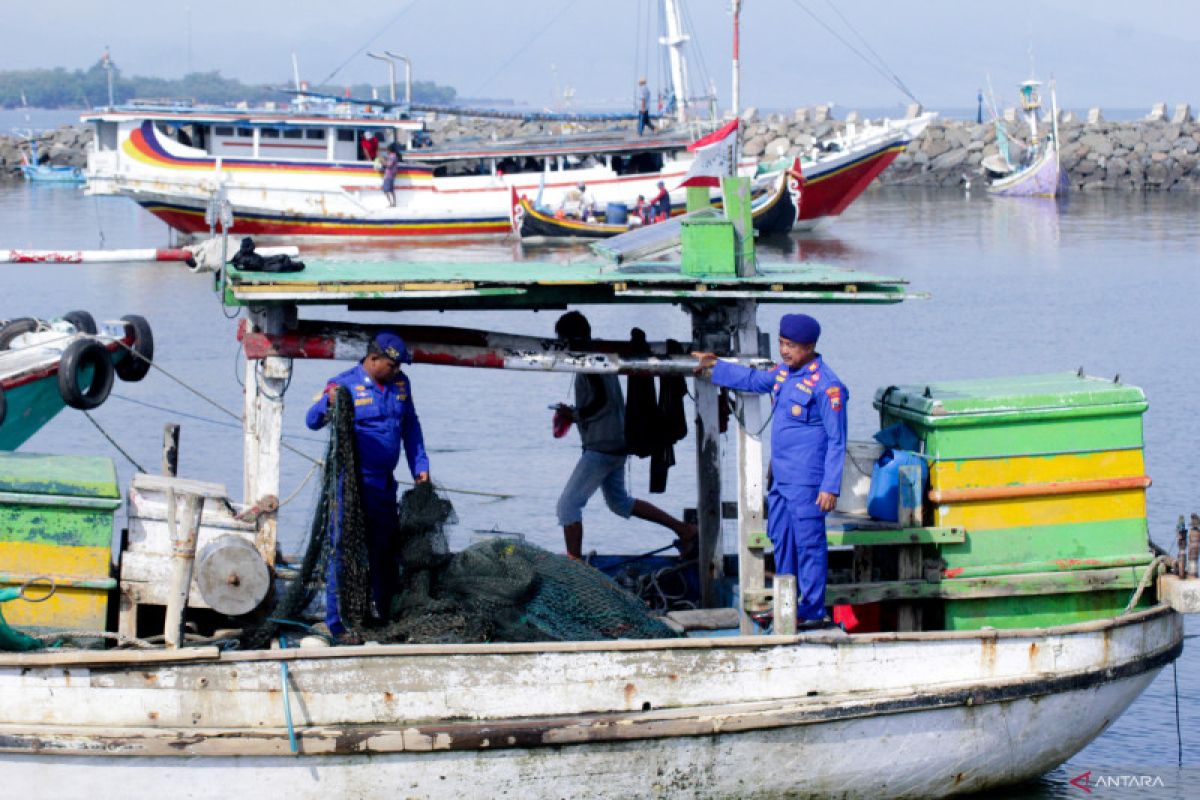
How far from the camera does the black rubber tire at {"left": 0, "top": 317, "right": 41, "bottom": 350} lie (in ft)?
34.0

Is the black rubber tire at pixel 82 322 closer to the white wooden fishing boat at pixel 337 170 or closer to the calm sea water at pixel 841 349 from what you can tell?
the calm sea water at pixel 841 349

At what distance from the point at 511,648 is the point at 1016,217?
125ft

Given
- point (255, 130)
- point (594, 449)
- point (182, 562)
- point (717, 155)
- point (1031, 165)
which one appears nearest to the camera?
point (182, 562)

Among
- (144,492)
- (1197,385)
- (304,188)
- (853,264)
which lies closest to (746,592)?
(144,492)

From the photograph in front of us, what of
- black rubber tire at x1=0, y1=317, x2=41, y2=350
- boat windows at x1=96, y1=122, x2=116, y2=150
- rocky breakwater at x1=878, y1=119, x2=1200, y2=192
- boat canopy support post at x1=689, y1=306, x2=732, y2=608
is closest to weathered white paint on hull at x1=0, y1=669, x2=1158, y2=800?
boat canopy support post at x1=689, y1=306, x2=732, y2=608

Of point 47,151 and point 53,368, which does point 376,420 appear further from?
point 47,151

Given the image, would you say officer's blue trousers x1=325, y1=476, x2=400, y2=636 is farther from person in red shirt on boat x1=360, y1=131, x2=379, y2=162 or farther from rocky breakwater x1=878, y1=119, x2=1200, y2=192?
rocky breakwater x1=878, y1=119, x2=1200, y2=192

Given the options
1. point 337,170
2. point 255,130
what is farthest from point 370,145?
point 255,130

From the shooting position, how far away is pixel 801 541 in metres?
7.04

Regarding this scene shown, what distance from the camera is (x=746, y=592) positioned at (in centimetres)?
730

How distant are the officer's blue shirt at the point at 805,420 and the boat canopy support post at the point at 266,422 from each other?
2042mm

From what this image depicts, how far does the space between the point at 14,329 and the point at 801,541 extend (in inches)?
230

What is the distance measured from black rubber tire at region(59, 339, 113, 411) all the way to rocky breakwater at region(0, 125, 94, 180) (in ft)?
168

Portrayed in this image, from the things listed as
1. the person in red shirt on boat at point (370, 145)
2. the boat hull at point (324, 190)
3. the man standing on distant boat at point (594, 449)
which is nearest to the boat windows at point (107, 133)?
the boat hull at point (324, 190)
